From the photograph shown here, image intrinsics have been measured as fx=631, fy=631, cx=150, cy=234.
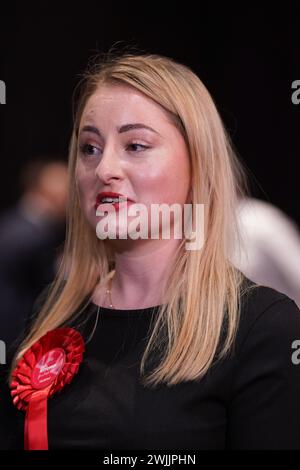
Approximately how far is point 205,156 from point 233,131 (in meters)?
0.30

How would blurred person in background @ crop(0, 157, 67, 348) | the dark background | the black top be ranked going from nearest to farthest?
the black top
the dark background
blurred person in background @ crop(0, 157, 67, 348)

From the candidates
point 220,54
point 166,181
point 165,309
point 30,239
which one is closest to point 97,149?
point 166,181

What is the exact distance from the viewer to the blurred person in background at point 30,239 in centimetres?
131

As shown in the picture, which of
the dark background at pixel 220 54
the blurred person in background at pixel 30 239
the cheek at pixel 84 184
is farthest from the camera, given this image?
the blurred person in background at pixel 30 239

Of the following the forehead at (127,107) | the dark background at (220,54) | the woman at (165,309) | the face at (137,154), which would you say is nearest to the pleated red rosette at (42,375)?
the woman at (165,309)

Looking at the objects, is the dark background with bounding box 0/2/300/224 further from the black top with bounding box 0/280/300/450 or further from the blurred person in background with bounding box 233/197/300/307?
the black top with bounding box 0/280/300/450

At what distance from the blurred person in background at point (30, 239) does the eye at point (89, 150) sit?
0.35m

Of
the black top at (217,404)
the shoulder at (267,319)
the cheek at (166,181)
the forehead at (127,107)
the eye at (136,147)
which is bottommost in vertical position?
the black top at (217,404)

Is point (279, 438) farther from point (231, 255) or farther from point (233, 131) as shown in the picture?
point (233, 131)

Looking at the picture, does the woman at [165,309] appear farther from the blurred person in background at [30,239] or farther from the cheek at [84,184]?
the blurred person in background at [30,239]

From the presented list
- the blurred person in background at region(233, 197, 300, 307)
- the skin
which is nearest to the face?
the skin

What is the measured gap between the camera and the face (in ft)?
2.93

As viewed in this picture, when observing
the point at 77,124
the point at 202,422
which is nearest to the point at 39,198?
the point at 77,124

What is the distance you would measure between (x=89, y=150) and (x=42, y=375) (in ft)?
1.12
